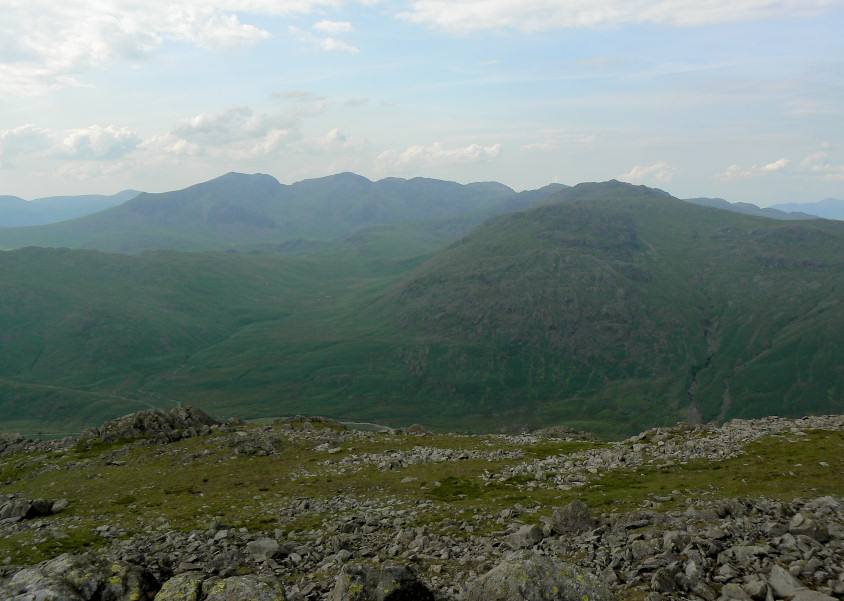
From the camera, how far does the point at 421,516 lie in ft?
110

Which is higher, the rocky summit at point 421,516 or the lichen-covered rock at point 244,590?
the lichen-covered rock at point 244,590

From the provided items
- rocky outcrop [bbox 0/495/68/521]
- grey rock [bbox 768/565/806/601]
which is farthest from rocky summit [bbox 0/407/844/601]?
rocky outcrop [bbox 0/495/68/521]

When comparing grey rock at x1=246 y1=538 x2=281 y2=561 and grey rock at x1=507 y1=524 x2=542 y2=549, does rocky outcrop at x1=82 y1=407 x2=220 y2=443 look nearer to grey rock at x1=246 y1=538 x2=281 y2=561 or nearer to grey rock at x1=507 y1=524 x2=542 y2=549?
grey rock at x1=246 y1=538 x2=281 y2=561

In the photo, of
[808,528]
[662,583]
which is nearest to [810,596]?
[662,583]

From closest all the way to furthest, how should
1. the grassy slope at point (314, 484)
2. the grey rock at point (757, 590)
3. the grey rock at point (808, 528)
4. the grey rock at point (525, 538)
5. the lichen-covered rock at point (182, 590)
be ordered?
the grey rock at point (757, 590) → the lichen-covered rock at point (182, 590) → the grey rock at point (808, 528) → the grey rock at point (525, 538) → the grassy slope at point (314, 484)

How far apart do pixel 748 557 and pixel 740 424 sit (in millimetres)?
44766

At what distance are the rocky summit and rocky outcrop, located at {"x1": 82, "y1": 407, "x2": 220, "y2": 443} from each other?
29 cm

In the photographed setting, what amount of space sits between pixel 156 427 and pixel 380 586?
66.1 m

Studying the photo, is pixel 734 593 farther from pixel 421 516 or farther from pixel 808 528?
pixel 421 516

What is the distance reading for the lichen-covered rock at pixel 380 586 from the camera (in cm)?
1631

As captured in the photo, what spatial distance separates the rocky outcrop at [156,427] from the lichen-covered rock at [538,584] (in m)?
64.1

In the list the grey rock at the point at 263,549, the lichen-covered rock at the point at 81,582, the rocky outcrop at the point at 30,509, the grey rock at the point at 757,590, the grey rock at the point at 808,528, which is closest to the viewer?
the grey rock at the point at 757,590

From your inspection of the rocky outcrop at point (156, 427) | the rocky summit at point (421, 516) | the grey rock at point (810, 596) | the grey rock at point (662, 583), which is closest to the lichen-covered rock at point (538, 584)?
the rocky summit at point (421, 516)

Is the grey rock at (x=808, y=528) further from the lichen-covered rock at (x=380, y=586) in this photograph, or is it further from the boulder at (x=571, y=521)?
the lichen-covered rock at (x=380, y=586)
